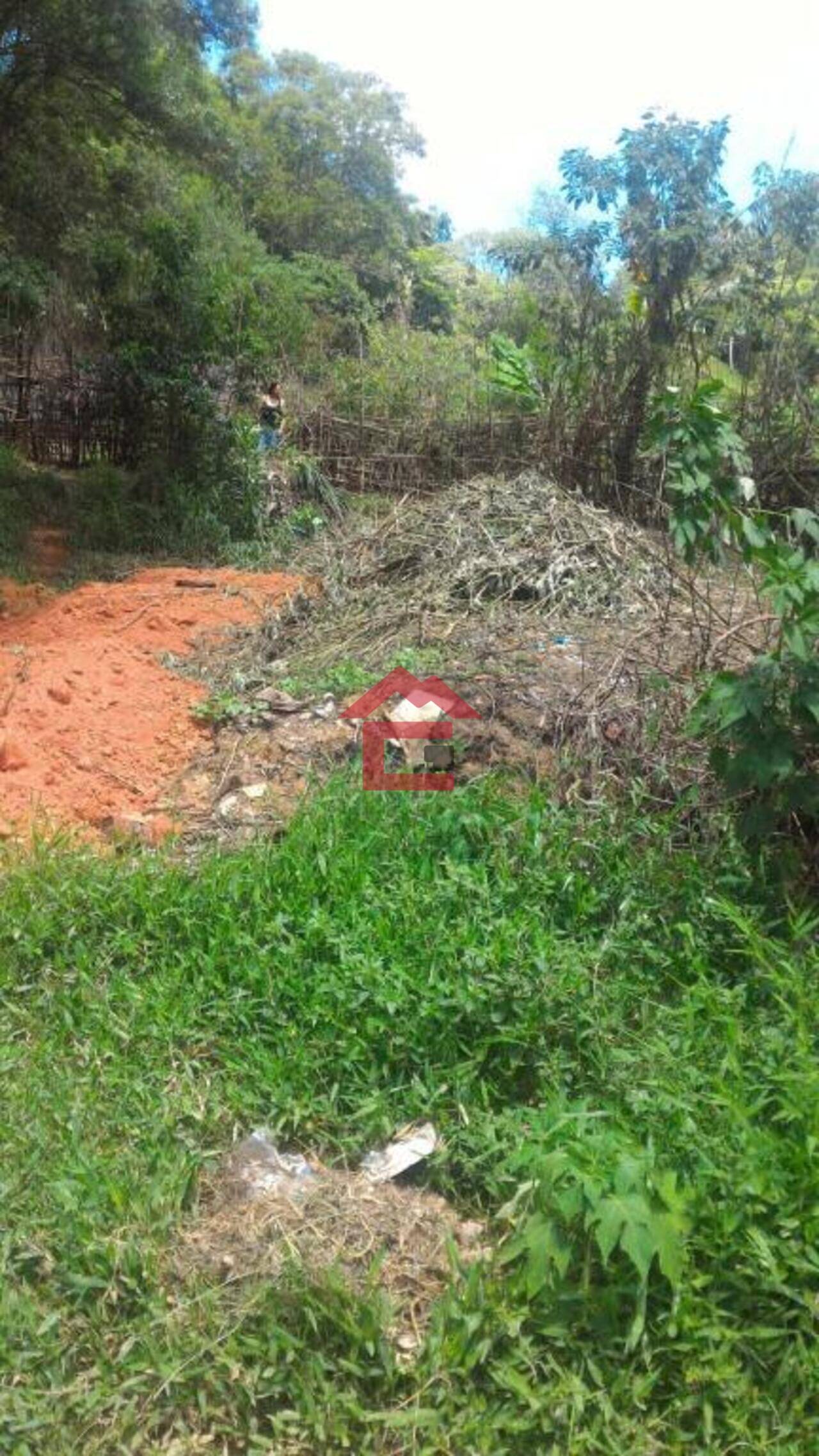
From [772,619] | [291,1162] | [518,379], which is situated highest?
[518,379]

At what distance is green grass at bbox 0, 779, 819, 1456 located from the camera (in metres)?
1.88

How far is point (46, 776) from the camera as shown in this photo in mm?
4285

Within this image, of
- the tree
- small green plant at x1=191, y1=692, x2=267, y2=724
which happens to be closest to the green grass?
small green plant at x1=191, y1=692, x2=267, y2=724

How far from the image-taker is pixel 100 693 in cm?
506

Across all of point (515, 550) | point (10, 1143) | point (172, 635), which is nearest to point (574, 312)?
point (515, 550)

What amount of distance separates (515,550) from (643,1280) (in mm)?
5073

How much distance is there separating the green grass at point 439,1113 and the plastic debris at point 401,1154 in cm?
4

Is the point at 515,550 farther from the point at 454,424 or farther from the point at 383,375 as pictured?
the point at 383,375

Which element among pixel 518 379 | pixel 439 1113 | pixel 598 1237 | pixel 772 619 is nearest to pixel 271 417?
pixel 518 379

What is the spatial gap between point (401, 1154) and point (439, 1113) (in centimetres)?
13

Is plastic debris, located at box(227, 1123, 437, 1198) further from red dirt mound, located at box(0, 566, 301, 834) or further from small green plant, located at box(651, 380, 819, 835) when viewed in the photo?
red dirt mound, located at box(0, 566, 301, 834)

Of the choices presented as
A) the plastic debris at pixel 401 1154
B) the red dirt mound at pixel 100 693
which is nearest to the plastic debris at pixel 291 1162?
the plastic debris at pixel 401 1154

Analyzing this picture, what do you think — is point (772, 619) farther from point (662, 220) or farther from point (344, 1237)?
point (662, 220)

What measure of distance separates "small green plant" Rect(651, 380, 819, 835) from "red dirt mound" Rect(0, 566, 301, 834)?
2142 millimetres
